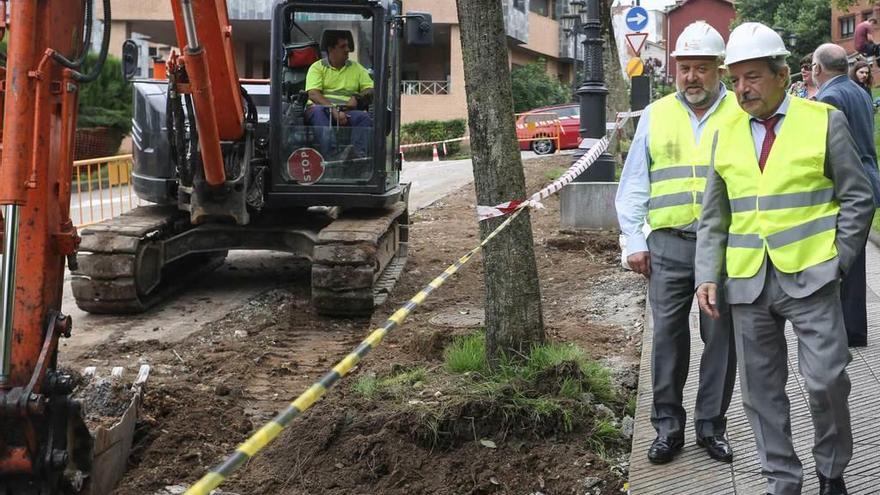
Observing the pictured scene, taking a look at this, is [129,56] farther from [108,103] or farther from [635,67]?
[108,103]

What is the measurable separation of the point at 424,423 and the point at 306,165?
5149mm

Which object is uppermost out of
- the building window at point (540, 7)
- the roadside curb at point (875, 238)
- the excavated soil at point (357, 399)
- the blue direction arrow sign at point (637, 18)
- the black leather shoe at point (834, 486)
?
the building window at point (540, 7)

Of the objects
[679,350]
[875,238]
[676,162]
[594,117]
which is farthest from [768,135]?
[594,117]

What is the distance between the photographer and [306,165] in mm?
9906

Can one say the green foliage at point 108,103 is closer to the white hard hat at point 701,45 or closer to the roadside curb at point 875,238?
the roadside curb at point 875,238

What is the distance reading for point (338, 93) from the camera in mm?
9805

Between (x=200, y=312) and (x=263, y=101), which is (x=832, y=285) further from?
(x=263, y=101)

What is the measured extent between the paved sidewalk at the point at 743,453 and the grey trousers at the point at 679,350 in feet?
0.56

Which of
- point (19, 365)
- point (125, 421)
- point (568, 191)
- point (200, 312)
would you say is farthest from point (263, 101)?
point (19, 365)

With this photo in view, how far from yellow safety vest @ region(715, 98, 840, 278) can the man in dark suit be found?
249 cm

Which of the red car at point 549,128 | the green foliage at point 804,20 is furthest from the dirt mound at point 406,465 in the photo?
the green foliage at point 804,20

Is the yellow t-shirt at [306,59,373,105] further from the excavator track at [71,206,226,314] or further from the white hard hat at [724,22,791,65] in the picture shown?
the white hard hat at [724,22,791,65]

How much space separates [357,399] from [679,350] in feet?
5.95

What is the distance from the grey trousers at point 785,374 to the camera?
4.00m
